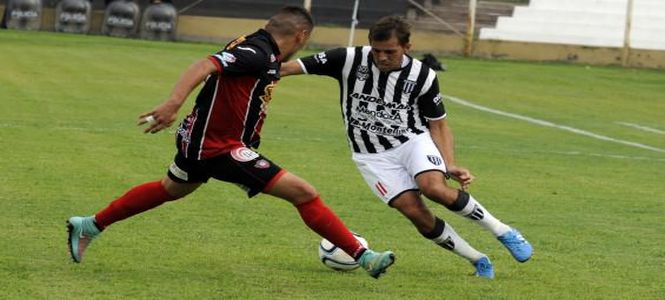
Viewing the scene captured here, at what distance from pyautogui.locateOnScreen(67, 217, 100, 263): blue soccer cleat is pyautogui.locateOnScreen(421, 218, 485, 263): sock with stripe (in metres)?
2.01

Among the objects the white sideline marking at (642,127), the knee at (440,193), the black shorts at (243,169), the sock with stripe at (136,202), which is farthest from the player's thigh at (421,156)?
the white sideline marking at (642,127)

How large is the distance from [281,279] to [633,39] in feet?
102

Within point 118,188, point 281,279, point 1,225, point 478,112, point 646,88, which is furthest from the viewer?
point 646,88

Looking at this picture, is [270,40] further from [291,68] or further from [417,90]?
[417,90]

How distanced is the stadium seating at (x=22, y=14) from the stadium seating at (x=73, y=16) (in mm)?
566

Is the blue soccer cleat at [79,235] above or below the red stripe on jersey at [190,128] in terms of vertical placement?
below

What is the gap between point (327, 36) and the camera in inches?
1464

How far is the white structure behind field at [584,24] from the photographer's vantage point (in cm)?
3759

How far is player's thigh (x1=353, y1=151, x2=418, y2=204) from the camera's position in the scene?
886 centimetres

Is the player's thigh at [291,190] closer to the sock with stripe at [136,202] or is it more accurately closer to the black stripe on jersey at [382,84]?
the sock with stripe at [136,202]

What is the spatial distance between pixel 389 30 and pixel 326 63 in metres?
0.61

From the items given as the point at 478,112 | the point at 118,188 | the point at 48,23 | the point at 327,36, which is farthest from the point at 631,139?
the point at 48,23

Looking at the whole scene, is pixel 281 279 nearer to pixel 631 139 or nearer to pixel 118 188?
pixel 118 188

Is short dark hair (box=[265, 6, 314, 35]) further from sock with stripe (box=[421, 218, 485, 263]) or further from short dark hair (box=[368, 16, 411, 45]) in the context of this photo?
sock with stripe (box=[421, 218, 485, 263])
